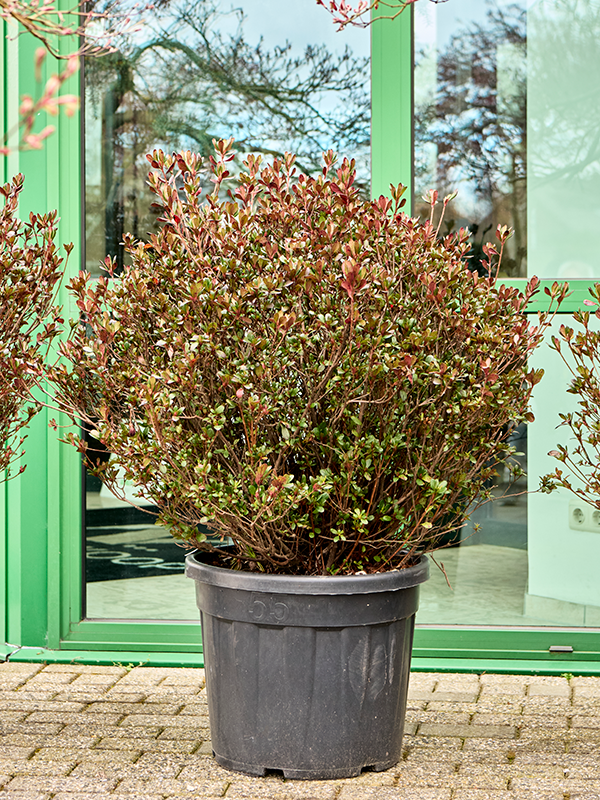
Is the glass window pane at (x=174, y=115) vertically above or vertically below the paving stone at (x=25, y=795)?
above

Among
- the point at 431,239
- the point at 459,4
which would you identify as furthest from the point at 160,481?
the point at 459,4

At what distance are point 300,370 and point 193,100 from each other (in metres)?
2.06

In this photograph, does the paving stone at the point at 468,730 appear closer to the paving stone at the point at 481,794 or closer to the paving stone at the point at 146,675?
the paving stone at the point at 481,794

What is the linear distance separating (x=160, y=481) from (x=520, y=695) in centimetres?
186

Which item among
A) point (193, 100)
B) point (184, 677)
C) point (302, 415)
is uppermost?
point (193, 100)

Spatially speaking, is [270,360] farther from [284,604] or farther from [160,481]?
[284,604]

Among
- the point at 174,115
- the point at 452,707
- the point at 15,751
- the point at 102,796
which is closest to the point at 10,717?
the point at 15,751

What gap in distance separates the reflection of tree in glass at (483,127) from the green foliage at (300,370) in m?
1.21

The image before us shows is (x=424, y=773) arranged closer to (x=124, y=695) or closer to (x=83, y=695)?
(x=124, y=695)

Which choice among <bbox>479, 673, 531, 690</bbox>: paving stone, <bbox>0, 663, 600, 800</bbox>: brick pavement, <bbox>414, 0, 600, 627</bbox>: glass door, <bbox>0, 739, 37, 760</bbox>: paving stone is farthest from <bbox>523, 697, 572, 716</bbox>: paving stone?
<bbox>0, 739, 37, 760</bbox>: paving stone

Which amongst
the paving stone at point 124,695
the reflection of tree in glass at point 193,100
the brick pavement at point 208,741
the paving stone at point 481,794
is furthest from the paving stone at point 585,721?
the reflection of tree in glass at point 193,100

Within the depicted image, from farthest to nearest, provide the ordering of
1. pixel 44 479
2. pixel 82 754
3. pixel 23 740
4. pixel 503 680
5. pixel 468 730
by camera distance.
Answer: pixel 44 479, pixel 503 680, pixel 468 730, pixel 23 740, pixel 82 754

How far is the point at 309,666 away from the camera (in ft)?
9.33

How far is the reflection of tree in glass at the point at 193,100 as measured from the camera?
427 cm
